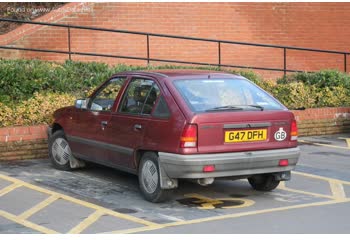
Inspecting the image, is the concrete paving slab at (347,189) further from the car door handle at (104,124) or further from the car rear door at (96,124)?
the car door handle at (104,124)

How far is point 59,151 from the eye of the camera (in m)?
10.0

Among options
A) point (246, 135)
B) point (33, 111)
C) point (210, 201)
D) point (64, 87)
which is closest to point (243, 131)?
point (246, 135)

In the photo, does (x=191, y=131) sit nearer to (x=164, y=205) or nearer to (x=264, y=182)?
(x=164, y=205)

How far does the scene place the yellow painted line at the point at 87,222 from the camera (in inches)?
268

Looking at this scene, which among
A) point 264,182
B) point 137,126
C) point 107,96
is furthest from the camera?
point 107,96

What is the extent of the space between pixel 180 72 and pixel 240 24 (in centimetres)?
1031

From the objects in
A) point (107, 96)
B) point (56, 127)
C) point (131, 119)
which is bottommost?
point (56, 127)

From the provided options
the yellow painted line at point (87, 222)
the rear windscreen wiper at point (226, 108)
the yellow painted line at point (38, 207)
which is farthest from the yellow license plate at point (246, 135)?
the yellow painted line at point (38, 207)

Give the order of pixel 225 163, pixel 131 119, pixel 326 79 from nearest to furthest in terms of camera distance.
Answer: pixel 225 163 → pixel 131 119 → pixel 326 79

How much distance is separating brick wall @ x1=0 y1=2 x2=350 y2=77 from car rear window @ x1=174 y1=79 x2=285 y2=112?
8517 mm

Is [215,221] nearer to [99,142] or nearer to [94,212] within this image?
[94,212]

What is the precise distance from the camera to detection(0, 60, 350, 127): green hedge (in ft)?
37.7

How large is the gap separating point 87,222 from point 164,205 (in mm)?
1120
